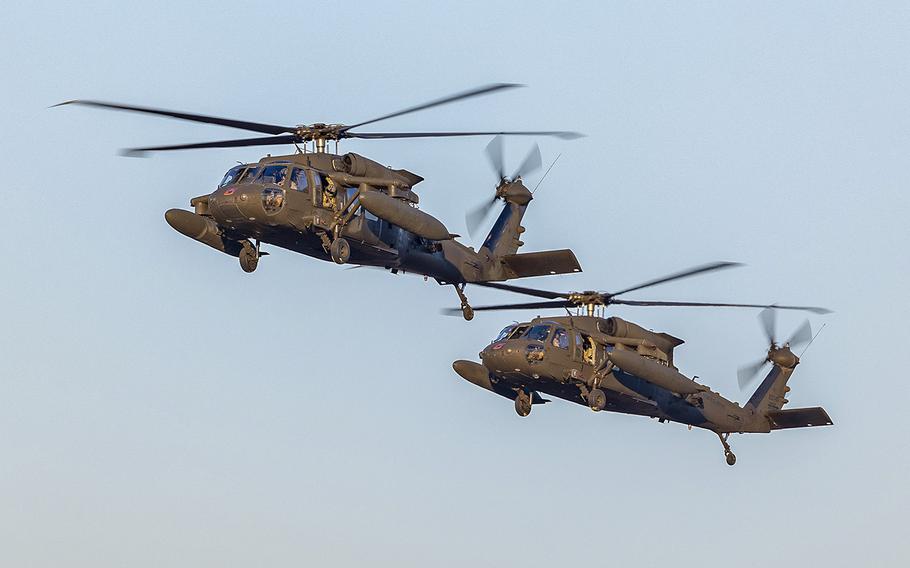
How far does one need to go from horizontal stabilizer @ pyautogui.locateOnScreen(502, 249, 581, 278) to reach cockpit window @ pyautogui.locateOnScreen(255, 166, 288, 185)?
32.3ft

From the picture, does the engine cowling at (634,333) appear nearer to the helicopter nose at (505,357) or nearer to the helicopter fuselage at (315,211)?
the helicopter nose at (505,357)

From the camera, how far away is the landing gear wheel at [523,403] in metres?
56.9

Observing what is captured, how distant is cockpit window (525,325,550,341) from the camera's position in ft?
181

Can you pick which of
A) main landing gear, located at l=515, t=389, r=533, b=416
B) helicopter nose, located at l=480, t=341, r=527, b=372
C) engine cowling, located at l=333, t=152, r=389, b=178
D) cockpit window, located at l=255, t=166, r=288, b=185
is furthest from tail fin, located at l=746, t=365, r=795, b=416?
cockpit window, located at l=255, t=166, r=288, b=185

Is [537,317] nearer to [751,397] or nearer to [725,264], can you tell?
[725,264]

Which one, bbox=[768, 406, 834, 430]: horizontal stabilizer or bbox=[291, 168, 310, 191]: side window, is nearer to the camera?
bbox=[291, 168, 310, 191]: side window

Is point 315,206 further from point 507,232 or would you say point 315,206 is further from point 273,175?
point 507,232

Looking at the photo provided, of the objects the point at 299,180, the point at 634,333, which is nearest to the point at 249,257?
the point at 299,180

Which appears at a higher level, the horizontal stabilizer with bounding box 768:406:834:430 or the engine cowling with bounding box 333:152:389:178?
the engine cowling with bounding box 333:152:389:178

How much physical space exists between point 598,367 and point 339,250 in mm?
10593

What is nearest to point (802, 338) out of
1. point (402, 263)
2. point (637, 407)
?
point (637, 407)

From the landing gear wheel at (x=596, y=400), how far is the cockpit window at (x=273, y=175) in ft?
42.6

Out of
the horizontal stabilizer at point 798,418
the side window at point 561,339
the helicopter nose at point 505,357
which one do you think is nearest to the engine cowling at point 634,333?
the side window at point 561,339

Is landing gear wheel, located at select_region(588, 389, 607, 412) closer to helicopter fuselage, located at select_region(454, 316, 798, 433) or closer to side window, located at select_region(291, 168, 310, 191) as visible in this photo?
helicopter fuselage, located at select_region(454, 316, 798, 433)
